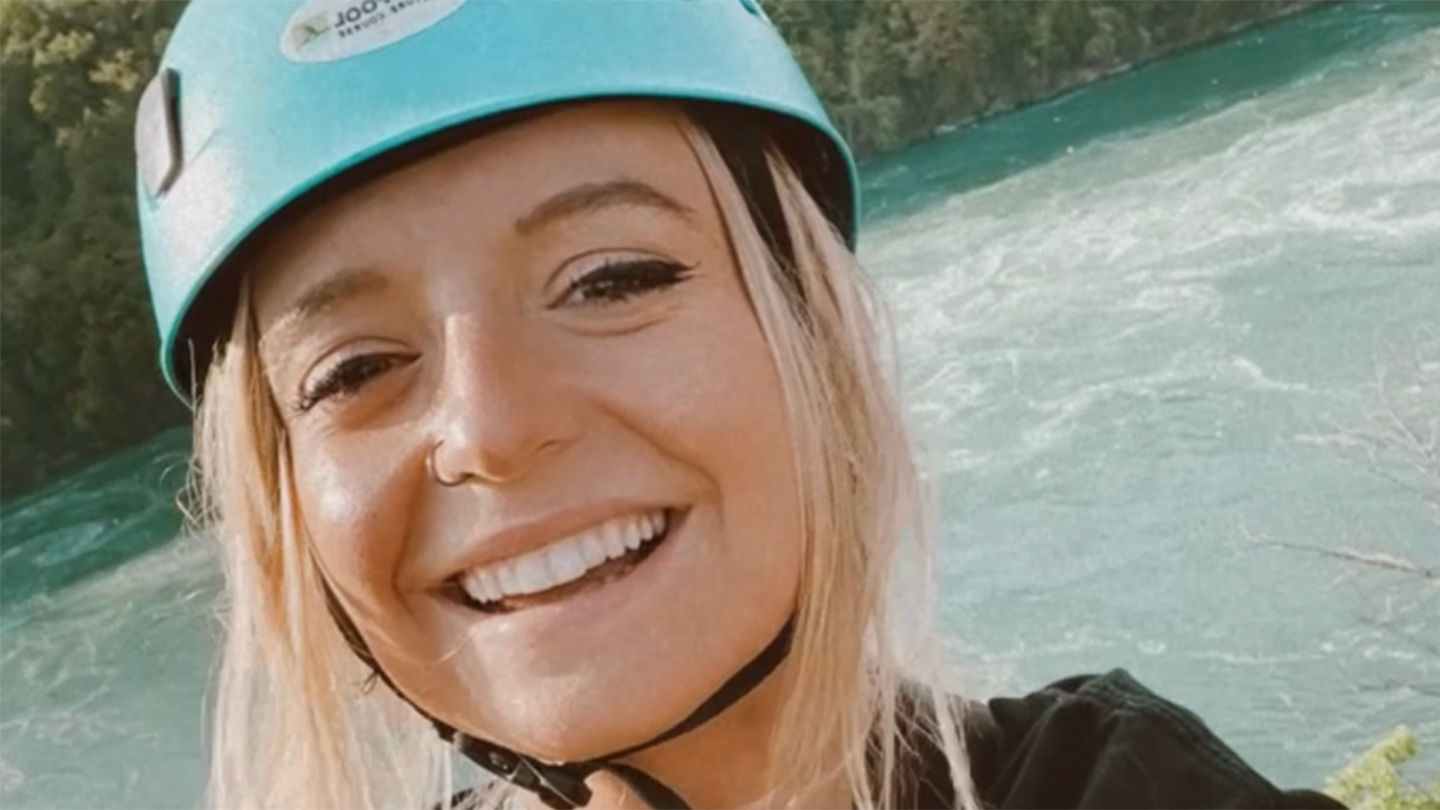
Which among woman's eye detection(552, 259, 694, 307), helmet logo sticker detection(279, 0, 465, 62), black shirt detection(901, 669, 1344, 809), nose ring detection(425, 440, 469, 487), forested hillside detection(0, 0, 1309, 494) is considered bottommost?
forested hillside detection(0, 0, 1309, 494)

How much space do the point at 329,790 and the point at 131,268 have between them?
2088cm

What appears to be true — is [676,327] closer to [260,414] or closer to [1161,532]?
[260,414]

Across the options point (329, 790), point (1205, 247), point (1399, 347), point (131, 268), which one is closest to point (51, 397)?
point (131, 268)

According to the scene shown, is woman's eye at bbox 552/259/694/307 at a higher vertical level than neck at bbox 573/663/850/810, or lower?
higher

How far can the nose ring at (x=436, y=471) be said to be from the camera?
43.1 inches

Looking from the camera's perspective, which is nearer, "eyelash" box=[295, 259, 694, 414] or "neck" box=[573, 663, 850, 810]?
"eyelash" box=[295, 259, 694, 414]

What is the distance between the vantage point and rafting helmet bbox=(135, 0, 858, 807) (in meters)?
1.15

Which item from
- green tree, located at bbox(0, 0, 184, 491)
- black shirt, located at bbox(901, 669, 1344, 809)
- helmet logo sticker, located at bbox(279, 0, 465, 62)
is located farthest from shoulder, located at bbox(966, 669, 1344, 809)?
green tree, located at bbox(0, 0, 184, 491)

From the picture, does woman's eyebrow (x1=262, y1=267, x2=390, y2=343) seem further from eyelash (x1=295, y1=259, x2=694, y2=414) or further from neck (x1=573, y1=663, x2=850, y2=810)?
neck (x1=573, y1=663, x2=850, y2=810)

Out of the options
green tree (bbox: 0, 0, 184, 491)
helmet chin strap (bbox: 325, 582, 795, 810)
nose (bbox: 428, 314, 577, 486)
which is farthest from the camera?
green tree (bbox: 0, 0, 184, 491)

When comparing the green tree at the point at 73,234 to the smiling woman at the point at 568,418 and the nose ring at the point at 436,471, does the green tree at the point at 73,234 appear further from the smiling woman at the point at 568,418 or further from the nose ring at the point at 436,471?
the nose ring at the point at 436,471

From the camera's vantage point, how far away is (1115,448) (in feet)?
37.4

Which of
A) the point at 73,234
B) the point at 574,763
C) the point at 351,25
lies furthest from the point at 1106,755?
the point at 73,234

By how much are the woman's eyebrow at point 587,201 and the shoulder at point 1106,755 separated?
0.44 metres
